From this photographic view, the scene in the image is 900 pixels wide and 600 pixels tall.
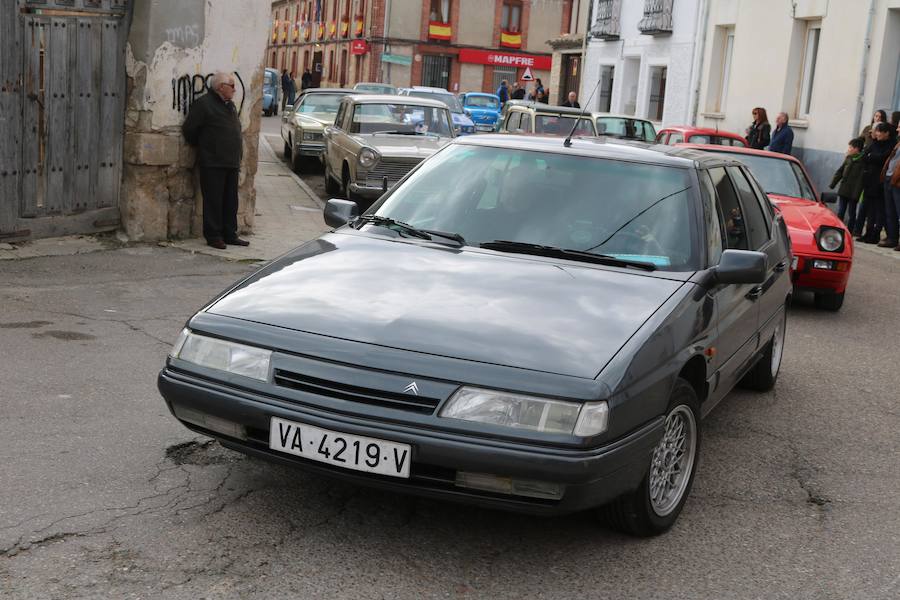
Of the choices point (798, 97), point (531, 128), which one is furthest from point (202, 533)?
point (798, 97)

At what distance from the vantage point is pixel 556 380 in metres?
3.71

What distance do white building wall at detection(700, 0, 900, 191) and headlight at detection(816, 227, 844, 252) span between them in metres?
12.0

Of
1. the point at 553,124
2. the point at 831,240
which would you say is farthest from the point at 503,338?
the point at 553,124

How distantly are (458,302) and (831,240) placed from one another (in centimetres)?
662

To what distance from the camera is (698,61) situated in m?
28.6

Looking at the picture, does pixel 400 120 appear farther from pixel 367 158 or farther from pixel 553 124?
pixel 553 124

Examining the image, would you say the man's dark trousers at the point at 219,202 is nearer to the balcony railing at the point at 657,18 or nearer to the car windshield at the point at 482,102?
the balcony railing at the point at 657,18

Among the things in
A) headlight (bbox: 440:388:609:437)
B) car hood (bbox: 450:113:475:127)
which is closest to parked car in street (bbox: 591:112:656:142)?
car hood (bbox: 450:113:475:127)

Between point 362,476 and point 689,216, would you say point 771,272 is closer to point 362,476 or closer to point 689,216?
point 689,216

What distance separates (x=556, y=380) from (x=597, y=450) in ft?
0.88

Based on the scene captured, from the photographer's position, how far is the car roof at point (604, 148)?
535 centimetres

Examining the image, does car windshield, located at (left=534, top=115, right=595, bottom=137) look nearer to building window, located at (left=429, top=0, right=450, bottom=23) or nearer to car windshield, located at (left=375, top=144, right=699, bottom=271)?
car windshield, located at (left=375, top=144, right=699, bottom=271)

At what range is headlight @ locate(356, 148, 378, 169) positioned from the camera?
14695 mm

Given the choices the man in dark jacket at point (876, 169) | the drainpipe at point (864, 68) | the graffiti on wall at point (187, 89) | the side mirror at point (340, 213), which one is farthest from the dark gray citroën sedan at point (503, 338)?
the drainpipe at point (864, 68)
